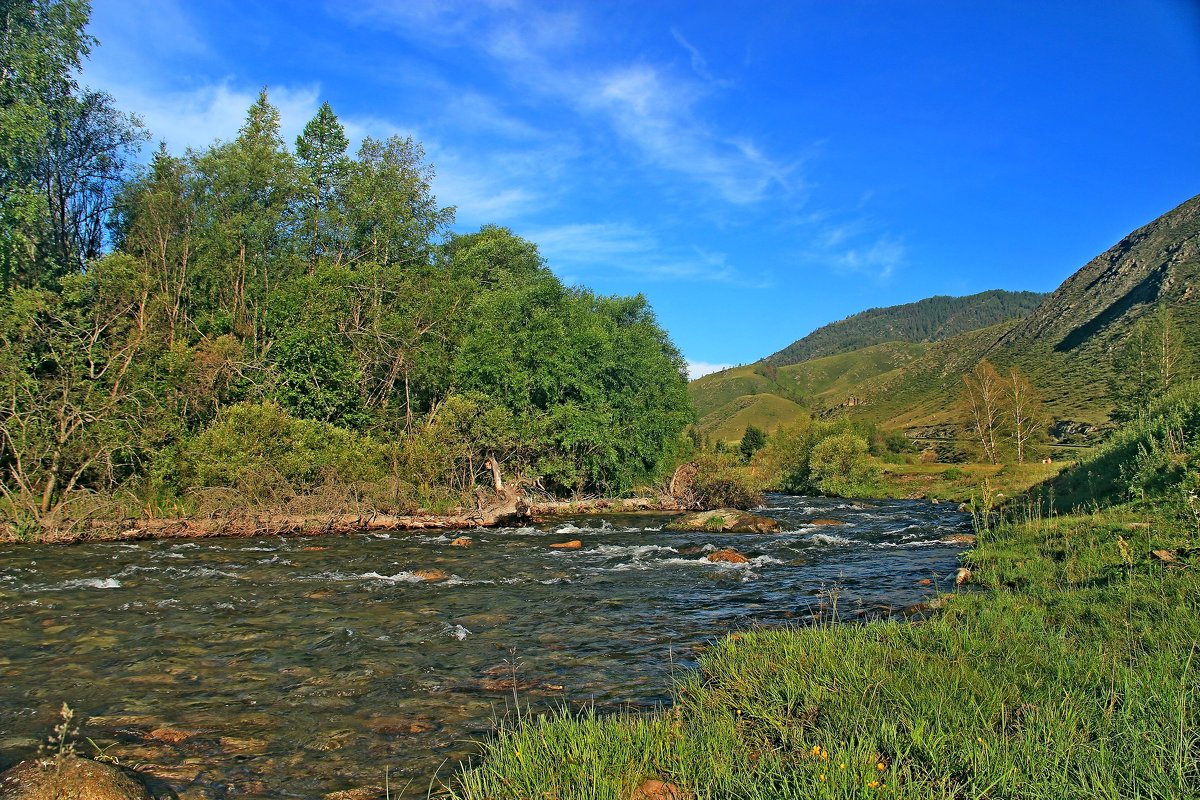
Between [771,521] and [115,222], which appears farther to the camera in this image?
[115,222]

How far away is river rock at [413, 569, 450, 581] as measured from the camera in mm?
16375

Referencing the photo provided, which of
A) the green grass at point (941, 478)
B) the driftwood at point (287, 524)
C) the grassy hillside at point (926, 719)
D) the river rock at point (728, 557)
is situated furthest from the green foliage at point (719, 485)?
the grassy hillside at point (926, 719)

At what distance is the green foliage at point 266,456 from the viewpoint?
2509cm

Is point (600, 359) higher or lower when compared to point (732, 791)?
higher

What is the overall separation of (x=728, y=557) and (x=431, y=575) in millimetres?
8538

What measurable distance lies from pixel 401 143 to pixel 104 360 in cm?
2771

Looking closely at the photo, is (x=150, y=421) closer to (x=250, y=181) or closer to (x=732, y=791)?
(x=250, y=181)

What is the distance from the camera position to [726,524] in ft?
89.2

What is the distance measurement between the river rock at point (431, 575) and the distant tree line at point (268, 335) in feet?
37.9

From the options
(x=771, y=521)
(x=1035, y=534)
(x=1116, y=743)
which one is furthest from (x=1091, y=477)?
(x=1116, y=743)

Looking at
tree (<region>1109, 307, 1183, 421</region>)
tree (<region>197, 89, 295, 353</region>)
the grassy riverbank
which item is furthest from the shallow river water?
tree (<region>1109, 307, 1183, 421</region>)

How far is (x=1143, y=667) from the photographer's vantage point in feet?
20.1

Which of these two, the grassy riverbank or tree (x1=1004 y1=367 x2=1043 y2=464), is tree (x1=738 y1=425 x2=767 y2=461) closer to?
tree (x1=1004 y1=367 x2=1043 y2=464)

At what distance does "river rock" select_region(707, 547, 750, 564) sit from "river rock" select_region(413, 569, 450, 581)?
7.78 metres
